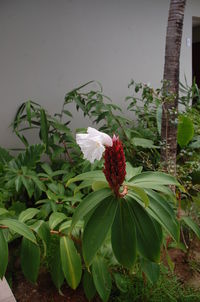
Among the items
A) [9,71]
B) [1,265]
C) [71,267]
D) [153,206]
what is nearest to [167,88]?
[153,206]

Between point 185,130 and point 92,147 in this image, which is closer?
point 92,147

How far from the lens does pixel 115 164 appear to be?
4.22 feet

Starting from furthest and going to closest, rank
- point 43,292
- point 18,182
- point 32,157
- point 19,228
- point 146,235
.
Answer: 1. point 32,157
2. point 18,182
3. point 43,292
4. point 19,228
5. point 146,235

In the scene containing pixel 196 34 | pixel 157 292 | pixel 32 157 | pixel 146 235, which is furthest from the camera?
pixel 196 34

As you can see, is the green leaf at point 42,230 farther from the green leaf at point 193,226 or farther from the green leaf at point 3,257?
the green leaf at point 193,226

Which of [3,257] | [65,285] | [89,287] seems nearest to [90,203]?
[3,257]

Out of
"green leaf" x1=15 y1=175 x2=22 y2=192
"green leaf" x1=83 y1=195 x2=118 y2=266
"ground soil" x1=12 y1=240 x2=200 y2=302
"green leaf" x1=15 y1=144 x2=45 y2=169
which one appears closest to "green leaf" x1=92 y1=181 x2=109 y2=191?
"green leaf" x1=83 y1=195 x2=118 y2=266

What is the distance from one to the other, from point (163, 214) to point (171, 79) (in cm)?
119

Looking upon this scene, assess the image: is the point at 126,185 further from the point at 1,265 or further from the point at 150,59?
the point at 150,59

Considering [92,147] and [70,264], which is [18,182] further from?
[92,147]

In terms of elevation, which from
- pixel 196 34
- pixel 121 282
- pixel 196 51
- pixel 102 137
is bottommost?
pixel 121 282

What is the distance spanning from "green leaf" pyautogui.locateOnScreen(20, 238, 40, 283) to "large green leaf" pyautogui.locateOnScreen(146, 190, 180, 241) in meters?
0.64

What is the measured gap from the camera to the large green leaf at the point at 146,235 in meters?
1.32

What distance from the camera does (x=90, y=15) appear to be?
3.67 meters
